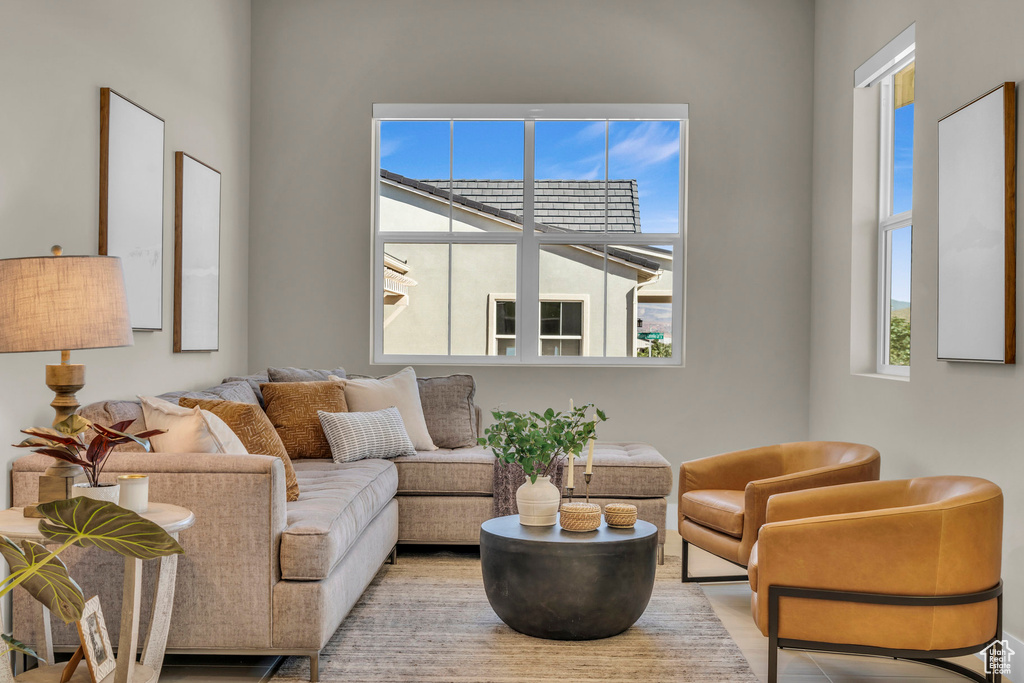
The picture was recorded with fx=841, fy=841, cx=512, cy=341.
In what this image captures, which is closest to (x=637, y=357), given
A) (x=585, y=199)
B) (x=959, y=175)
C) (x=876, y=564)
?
(x=585, y=199)

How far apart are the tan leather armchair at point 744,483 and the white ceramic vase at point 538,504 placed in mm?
823

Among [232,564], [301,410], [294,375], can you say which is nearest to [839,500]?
[232,564]

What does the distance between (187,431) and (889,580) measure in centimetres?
235

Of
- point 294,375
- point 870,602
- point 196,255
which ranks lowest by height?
point 870,602

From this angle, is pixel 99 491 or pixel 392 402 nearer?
pixel 99 491

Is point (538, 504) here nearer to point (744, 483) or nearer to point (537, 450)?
point (537, 450)

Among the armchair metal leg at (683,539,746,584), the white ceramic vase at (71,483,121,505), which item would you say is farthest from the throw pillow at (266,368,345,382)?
the white ceramic vase at (71,483,121,505)

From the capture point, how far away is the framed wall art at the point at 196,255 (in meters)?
4.29

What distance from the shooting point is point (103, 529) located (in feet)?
5.63

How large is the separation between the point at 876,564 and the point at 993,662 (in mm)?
494

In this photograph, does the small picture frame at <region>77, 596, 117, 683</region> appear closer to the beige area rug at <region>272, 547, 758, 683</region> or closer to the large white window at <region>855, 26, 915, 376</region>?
the beige area rug at <region>272, 547, 758, 683</region>

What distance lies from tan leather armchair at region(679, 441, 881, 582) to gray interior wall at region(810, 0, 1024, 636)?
37 cm

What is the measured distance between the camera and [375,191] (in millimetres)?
5582

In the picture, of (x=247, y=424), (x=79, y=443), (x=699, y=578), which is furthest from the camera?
(x=699, y=578)
